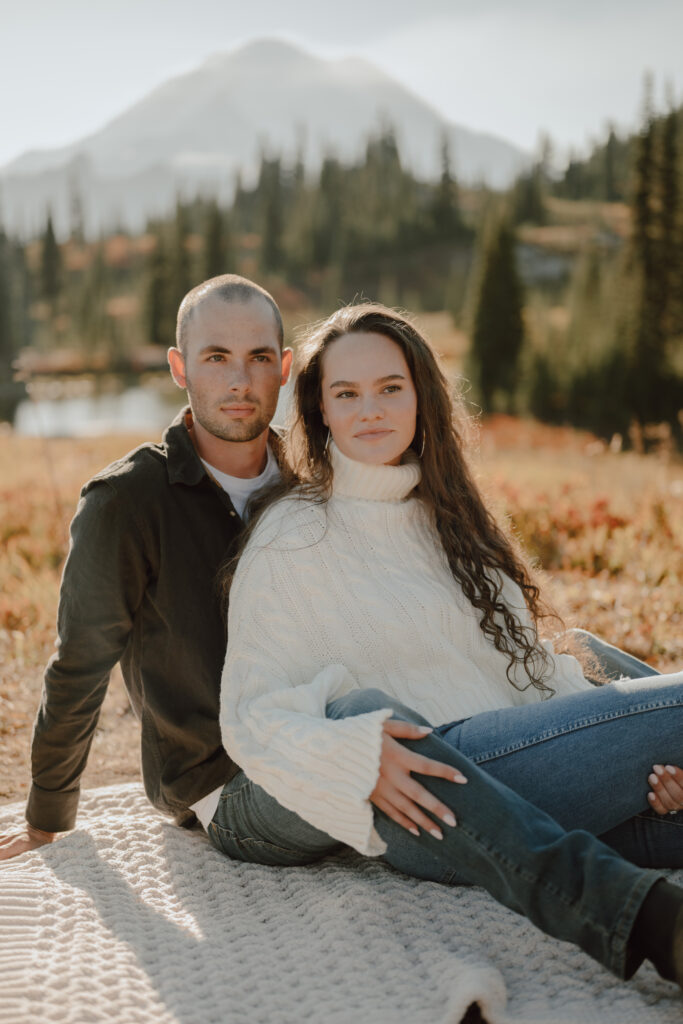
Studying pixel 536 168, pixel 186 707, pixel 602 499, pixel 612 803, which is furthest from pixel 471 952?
pixel 536 168

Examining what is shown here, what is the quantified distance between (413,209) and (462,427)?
8014 cm

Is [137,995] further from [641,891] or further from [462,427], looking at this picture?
[462,427]

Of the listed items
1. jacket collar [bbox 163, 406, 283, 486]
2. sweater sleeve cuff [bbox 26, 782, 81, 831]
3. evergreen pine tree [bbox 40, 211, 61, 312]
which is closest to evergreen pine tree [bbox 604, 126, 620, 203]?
evergreen pine tree [bbox 40, 211, 61, 312]

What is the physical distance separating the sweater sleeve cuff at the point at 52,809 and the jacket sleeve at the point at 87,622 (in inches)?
1.6

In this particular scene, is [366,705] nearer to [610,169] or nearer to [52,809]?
[52,809]

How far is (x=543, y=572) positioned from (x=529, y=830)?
88.1 inches

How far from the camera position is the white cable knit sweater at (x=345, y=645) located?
215cm

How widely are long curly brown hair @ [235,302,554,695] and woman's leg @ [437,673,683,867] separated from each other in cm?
36

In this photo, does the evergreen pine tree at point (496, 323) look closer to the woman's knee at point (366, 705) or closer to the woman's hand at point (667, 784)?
the woman's hand at point (667, 784)

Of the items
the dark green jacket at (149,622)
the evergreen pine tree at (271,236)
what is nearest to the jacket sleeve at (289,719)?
the dark green jacket at (149,622)

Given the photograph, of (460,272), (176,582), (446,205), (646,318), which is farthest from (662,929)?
(446,205)

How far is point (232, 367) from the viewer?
2.94 m

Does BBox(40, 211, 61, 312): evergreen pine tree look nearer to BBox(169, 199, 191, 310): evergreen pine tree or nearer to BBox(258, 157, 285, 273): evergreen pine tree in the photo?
BBox(258, 157, 285, 273): evergreen pine tree

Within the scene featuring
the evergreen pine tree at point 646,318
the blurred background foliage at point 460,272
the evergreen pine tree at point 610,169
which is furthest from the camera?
the evergreen pine tree at point 610,169
